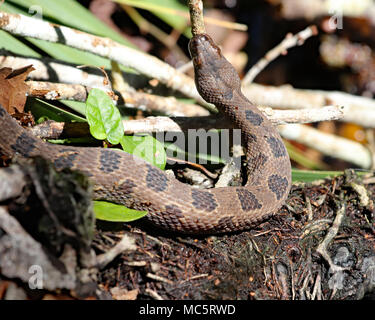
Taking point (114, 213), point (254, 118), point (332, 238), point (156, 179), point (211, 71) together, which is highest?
point (211, 71)

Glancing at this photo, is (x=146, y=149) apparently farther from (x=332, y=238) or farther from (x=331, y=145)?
(x=331, y=145)

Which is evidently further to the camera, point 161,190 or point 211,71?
point 211,71

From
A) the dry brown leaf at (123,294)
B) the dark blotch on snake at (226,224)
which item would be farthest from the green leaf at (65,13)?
the dry brown leaf at (123,294)

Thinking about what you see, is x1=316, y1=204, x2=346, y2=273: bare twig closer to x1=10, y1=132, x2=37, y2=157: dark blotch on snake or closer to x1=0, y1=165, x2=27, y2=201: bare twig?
x1=0, y1=165, x2=27, y2=201: bare twig

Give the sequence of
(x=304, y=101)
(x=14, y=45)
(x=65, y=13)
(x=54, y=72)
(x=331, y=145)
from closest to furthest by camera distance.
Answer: (x=14, y=45) → (x=54, y=72) → (x=65, y=13) → (x=304, y=101) → (x=331, y=145)

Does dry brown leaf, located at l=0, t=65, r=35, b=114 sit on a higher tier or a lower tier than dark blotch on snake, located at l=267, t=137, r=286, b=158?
higher

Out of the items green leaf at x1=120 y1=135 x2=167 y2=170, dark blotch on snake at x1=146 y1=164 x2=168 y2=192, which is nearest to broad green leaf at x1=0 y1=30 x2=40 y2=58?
green leaf at x1=120 y1=135 x2=167 y2=170

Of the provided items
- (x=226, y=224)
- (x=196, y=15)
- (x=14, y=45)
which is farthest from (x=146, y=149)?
(x=14, y=45)
